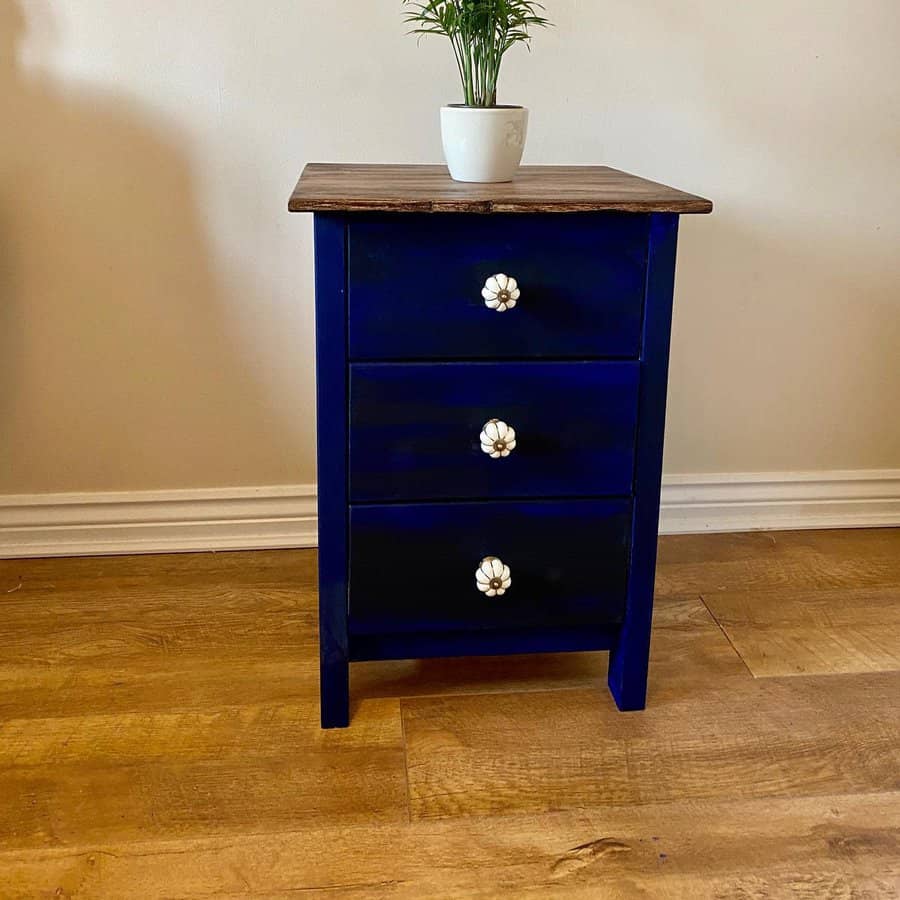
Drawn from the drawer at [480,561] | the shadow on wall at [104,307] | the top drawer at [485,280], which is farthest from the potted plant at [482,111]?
the shadow on wall at [104,307]

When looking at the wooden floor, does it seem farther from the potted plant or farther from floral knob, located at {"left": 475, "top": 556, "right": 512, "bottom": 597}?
the potted plant

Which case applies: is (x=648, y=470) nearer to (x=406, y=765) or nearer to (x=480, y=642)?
(x=480, y=642)

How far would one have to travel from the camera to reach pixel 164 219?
1.60 metres

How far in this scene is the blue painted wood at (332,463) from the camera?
1.13m

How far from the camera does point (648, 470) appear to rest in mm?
1245

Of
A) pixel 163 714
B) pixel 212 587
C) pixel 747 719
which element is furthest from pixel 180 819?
pixel 747 719

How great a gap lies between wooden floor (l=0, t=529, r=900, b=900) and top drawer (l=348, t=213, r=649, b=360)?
0.46 metres

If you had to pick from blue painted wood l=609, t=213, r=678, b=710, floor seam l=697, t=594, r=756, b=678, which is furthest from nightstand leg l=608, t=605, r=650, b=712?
floor seam l=697, t=594, r=756, b=678

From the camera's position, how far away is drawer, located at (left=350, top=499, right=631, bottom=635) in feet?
4.04

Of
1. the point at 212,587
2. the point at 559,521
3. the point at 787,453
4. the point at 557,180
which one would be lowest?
the point at 212,587

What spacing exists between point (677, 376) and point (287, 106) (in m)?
0.75

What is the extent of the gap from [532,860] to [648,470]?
45 centimetres

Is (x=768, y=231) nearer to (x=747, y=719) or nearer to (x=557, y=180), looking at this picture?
(x=557, y=180)

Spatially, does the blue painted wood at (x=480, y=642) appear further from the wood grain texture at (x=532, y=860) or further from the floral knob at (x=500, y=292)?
the floral knob at (x=500, y=292)
